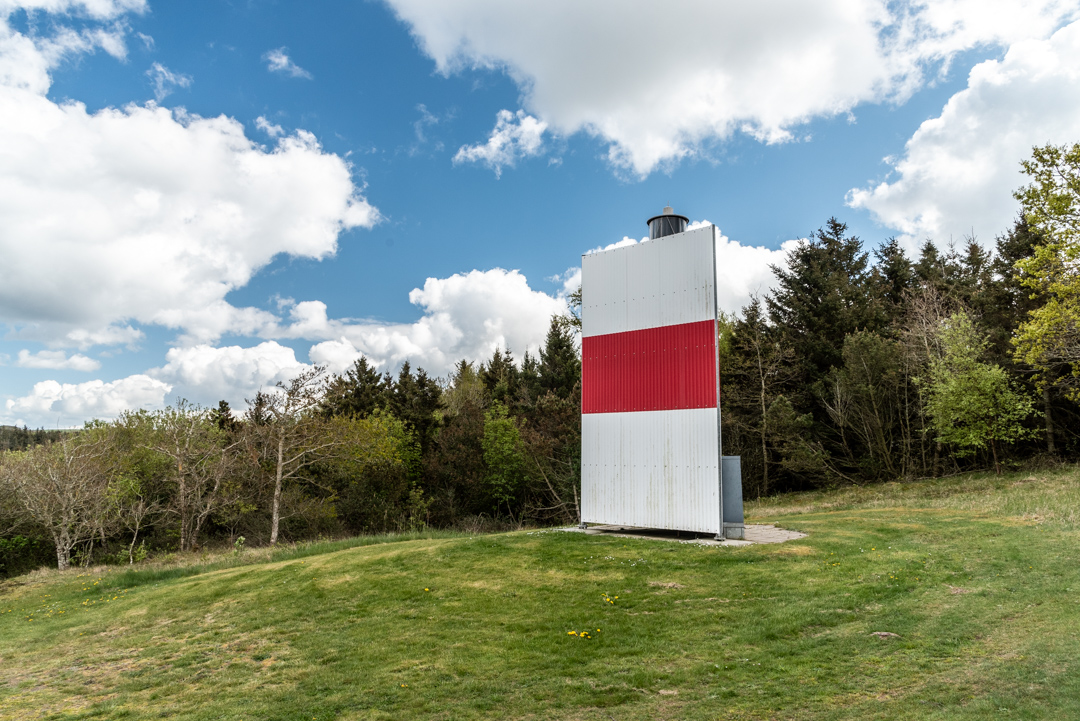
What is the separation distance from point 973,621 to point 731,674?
3423 millimetres

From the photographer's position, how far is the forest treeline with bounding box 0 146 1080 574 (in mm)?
21375

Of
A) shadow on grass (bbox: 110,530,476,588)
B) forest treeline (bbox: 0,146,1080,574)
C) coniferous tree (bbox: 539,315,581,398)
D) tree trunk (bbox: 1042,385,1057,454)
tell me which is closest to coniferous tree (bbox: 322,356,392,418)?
forest treeline (bbox: 0,146,1080,574)

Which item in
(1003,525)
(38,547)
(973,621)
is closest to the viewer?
(973,621)

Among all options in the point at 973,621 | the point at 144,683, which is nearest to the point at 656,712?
the point at 973,621

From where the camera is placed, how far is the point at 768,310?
36750 millimetres

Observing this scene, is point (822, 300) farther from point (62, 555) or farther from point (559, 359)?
point (62, 555)

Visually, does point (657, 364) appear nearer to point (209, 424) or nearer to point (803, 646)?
point (803, 646)

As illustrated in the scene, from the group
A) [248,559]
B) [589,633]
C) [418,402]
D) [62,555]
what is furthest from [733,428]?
[62,555]

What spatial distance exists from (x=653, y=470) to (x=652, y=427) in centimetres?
99

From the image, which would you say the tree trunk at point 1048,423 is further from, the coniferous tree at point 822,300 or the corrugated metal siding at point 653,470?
the corrugated metal siding at point 653,470

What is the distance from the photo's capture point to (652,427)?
13.6 m

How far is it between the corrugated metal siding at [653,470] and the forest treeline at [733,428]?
1244cm

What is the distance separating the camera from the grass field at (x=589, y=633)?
17.9 feet

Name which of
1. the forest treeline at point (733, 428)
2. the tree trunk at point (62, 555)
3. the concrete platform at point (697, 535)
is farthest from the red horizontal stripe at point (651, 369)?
the tree trunk at point (62, 555)
